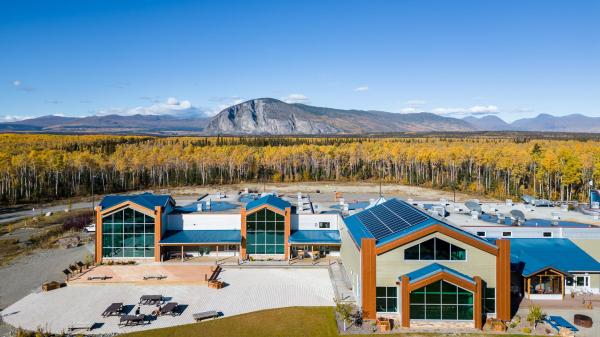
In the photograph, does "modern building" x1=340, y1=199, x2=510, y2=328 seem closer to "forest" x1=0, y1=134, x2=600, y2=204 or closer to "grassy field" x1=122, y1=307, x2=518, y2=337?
"grassy field" x1=122, y1=307, x2=518, y2=337

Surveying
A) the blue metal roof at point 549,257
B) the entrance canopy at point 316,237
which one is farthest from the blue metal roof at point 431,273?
the entrance canopy at point 316,237

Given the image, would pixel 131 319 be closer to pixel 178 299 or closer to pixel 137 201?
pixel 178 299

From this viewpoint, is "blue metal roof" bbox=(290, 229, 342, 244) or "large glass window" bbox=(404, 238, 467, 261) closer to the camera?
"large glass window" bbox=(404, 238, 467, 261)

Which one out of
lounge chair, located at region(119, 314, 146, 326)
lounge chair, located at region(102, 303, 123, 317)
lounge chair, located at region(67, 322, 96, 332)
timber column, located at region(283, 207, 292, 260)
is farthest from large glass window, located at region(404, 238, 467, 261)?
lounge chair, located at region(67, 322, 96, 332)

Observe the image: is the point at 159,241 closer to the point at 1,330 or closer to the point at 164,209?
the point at 164,209

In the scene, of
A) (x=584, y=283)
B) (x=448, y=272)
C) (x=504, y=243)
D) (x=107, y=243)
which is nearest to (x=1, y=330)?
(x=107, y=243)

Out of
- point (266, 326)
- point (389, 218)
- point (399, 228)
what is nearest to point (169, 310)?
point (266, 326)

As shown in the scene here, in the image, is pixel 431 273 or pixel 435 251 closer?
pixel 431 273
